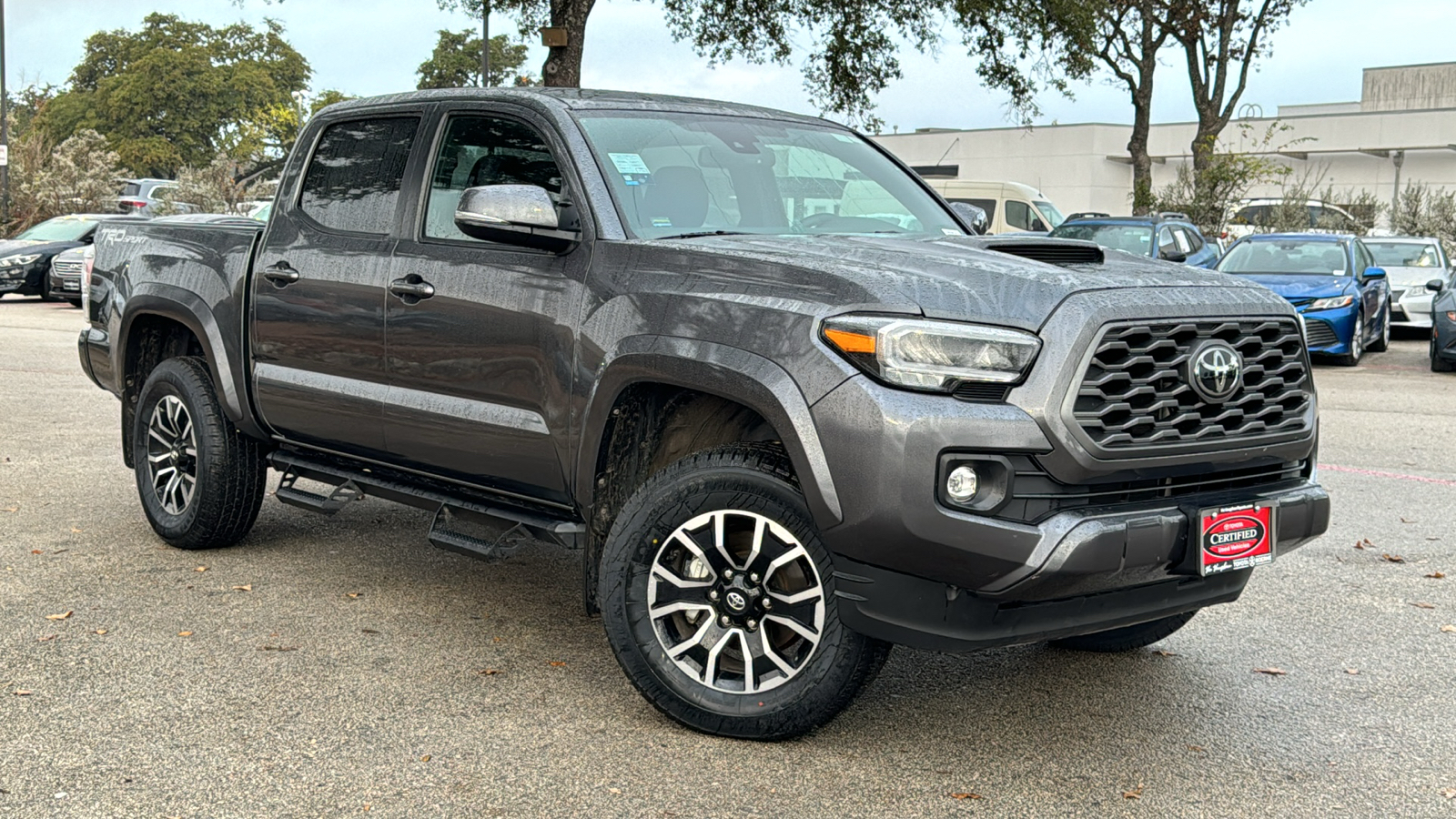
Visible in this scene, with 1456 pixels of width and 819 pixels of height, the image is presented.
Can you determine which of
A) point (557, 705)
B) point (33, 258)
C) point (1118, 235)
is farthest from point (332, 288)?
point (33, 258)

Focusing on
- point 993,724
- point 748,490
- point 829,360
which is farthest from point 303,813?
point 993,724

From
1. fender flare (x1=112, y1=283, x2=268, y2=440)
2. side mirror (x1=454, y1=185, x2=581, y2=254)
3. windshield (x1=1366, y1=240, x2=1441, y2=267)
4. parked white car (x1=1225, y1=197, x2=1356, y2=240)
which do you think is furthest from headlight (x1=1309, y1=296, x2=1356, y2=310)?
parked white car (x1=1225, y1=197, x2=1356, y2=240)

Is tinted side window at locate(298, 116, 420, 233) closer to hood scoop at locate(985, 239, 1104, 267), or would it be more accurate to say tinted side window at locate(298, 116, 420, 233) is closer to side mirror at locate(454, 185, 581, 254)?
side mirror at locate(454, 185, 581, 254)

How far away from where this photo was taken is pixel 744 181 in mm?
5145

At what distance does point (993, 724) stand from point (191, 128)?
84.2 metres

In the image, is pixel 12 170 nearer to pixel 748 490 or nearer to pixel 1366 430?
pixel 1366 430

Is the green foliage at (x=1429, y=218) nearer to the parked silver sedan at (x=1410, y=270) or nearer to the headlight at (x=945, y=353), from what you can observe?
the parked silver sedan at (x=1410, y=270)

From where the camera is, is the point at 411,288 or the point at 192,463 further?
the point at 192,463

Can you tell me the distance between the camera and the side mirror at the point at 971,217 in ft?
18.8

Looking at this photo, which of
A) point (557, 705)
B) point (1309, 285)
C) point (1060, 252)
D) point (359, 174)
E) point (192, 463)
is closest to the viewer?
point (1060, 252)

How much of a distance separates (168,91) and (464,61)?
17.9 metres

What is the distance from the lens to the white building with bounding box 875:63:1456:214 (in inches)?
2363

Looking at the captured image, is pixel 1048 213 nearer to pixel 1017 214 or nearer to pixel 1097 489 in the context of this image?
pixel 1017 214

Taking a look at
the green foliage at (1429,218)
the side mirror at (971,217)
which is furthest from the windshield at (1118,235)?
the green foliage at (1429,218)
